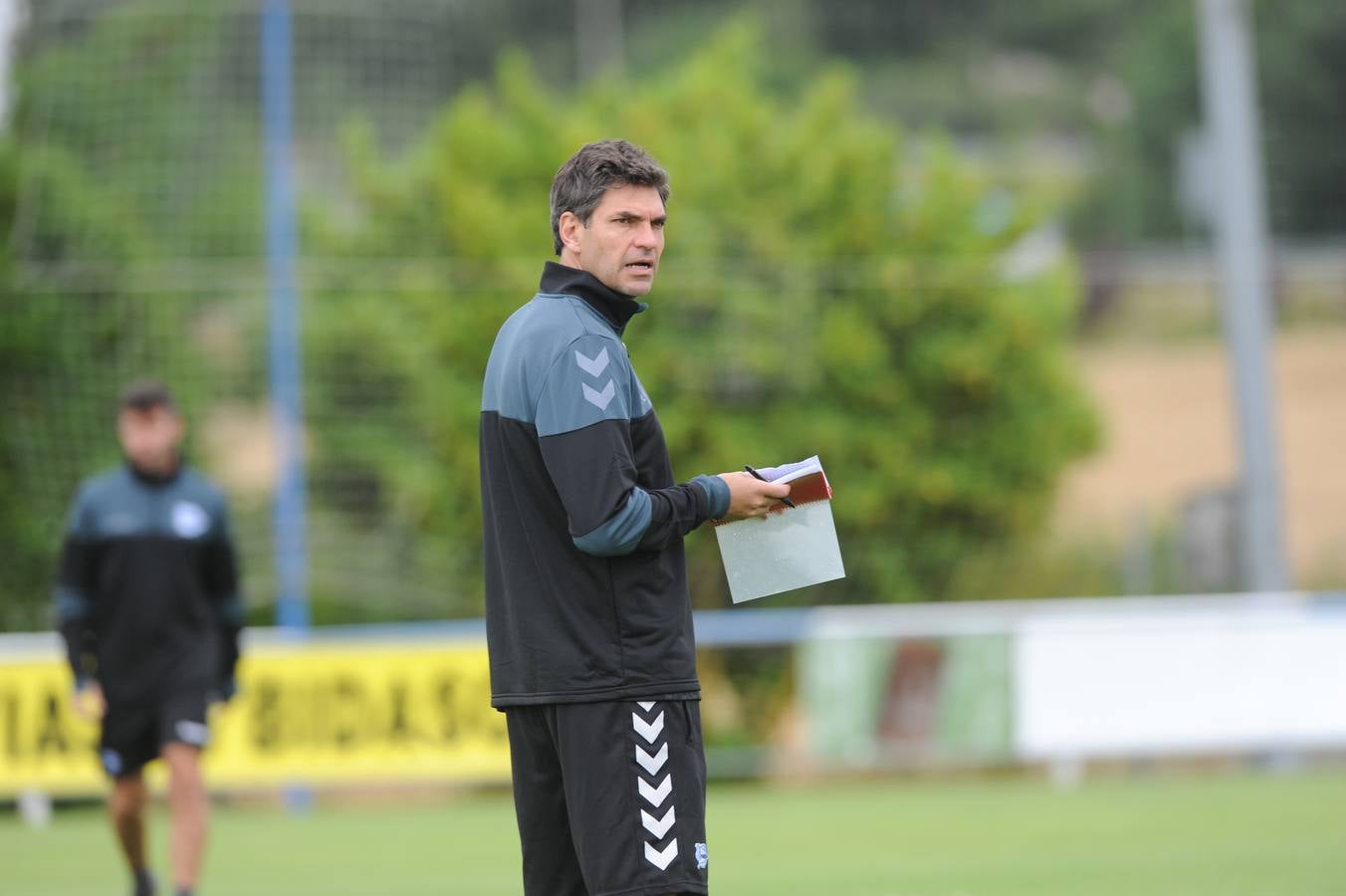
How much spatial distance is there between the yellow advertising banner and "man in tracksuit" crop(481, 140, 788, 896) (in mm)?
9907

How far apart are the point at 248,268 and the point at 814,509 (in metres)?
15.3

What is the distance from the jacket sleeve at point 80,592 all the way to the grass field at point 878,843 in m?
1.55

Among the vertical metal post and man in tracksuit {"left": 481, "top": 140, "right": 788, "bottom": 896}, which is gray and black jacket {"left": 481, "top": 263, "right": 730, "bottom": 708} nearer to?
man in tracksuit {"left": 481, "top": 140, "right": 788, "bottom": 896}

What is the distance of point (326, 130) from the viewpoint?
2347 cm

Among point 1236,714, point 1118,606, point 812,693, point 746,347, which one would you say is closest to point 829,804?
point 812,693

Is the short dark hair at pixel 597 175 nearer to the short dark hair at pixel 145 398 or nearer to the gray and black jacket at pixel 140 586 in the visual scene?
the short dark hair at pixel 145 398

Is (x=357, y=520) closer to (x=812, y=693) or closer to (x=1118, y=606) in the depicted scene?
(x=812, y=693)

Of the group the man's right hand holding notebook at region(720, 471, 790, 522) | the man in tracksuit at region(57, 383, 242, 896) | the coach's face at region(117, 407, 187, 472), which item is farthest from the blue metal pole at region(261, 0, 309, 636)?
the man's right hand holding notebook at region(720, 471, 790, 522)

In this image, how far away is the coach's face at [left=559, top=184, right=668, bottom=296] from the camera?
459 centimetres

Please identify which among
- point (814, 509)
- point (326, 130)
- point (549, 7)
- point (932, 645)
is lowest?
point (932, 645)

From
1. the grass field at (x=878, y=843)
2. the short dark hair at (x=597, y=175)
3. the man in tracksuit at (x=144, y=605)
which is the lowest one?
the grass field at (x=878, y=843)

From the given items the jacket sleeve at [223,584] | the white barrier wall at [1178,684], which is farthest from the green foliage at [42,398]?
the jacket sleeve at [223,584]

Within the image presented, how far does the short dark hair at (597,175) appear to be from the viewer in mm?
4582

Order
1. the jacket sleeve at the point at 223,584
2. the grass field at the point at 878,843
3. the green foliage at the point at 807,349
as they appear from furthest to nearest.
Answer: the green foliage at the point at 807,349, the grass field at the point at 878,843, the jacket sleeve at the point at 223,584
